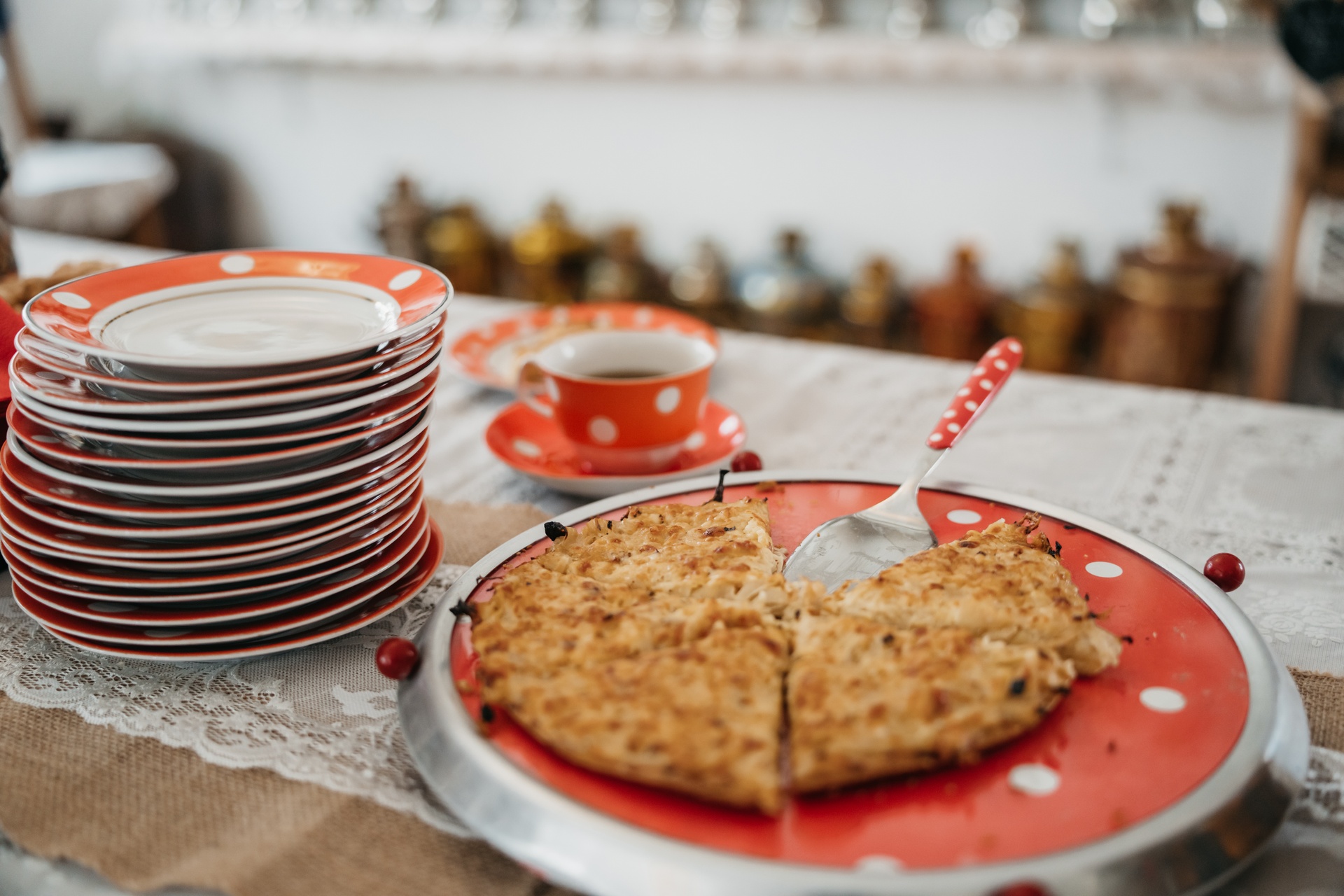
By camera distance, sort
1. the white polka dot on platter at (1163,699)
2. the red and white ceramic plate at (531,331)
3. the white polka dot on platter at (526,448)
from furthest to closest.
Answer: the red and white ceramic plate at (531,331) < the white polka dot on platter at (526,448) < the white polka dot on platter at (1163,699)

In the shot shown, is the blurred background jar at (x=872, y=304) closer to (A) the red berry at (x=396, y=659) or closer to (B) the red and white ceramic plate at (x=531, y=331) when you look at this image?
(B) the red and white ceramic plate at (x=531, y=331)

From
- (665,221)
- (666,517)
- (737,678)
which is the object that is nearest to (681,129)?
(665,221)

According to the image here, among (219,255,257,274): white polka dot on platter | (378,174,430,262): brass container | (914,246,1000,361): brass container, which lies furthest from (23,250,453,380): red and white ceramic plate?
(378,174,430,262): brass container

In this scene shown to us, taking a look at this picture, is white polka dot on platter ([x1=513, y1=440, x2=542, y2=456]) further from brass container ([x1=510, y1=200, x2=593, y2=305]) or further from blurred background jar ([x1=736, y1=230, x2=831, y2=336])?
brass container ([x1=510, y1=200, x2=593, y2=305])

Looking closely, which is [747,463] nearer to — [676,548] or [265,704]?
[676,548]

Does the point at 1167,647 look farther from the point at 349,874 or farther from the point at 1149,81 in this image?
the point at 1149,81

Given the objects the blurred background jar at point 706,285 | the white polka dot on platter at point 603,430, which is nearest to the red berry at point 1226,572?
the white polka dot on platter at point 603,430

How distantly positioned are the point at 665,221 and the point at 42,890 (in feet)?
10.6

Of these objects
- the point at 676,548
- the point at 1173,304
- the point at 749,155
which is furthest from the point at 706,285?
the point at 676,548

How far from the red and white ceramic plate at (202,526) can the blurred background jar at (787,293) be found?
254 cm

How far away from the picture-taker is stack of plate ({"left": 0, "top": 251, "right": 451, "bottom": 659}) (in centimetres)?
70

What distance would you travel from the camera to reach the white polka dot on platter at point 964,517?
0.89 metres

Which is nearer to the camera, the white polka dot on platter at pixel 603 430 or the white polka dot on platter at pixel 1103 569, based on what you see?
the white polka dot on platter at pixel 1103 569

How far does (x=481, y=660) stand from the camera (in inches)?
26.0
